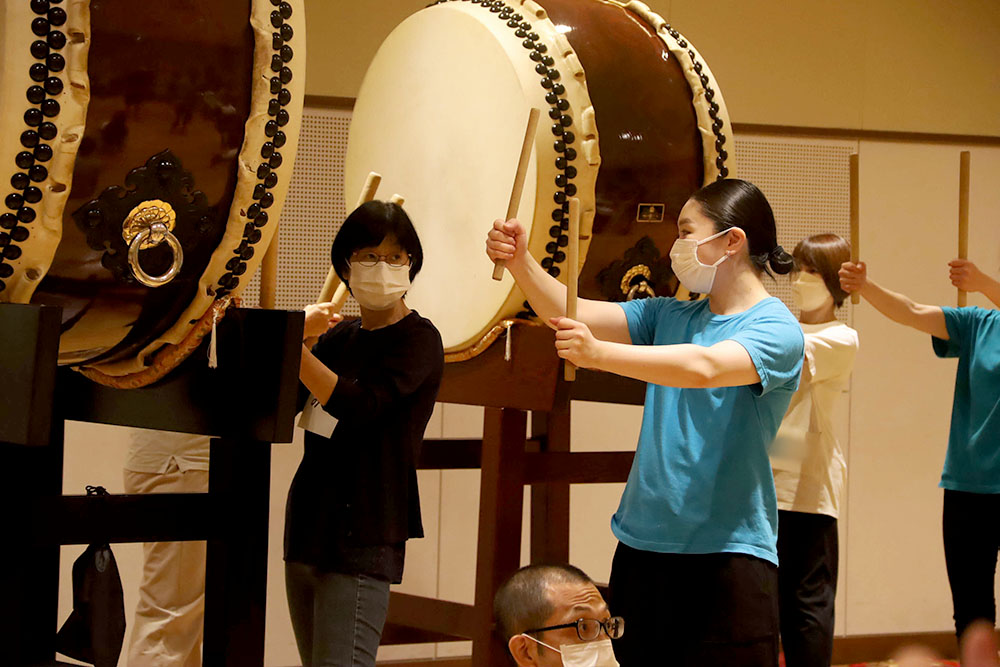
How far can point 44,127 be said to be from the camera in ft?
4.72

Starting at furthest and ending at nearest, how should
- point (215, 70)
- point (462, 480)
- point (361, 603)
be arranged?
point (462, 480)
point (361, 603)
point (215, 70)

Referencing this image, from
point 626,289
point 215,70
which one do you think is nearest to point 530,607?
point 215,70

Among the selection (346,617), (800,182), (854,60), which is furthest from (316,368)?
(854,60)

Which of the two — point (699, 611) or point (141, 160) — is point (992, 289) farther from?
point (141, 160)

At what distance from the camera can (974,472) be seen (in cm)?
273

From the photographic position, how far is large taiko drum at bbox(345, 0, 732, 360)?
2307 millimetres

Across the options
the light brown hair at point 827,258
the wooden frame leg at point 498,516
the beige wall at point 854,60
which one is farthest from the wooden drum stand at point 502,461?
the beige wall at point 854,60

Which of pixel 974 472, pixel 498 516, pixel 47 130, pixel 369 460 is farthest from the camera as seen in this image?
pixel 974 472

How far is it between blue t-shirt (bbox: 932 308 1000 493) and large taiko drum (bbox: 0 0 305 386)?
6.06 ft

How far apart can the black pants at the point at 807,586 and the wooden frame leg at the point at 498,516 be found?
623 mm

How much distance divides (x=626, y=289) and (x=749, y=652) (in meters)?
0.92

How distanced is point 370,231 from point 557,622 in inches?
29.3

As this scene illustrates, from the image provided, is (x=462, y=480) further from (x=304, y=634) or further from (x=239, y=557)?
(x=239, y=557)

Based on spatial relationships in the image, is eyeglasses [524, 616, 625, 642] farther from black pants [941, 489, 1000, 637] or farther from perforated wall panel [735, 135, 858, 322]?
perforated wall panel [735, 135, 858, 322]
